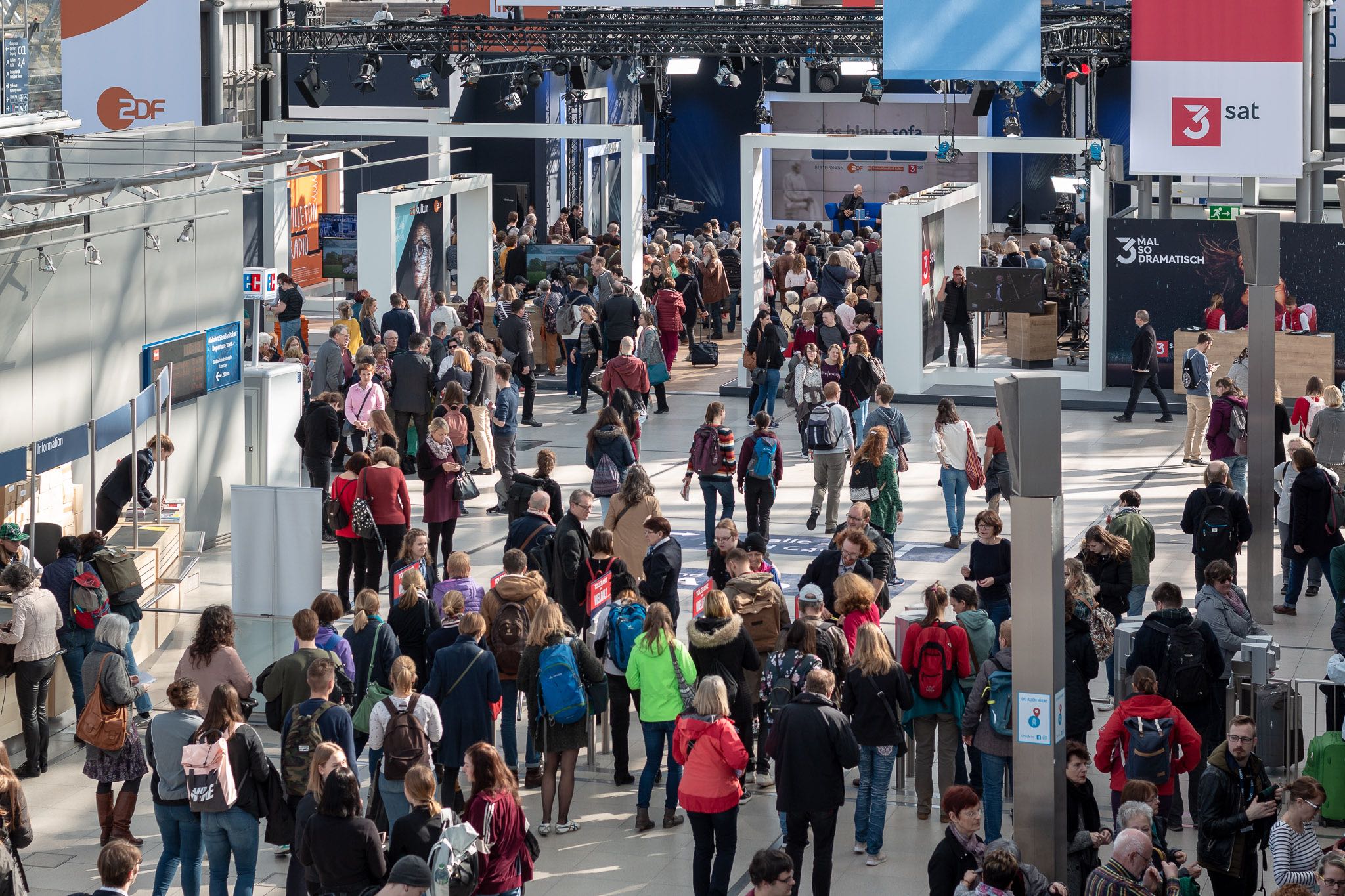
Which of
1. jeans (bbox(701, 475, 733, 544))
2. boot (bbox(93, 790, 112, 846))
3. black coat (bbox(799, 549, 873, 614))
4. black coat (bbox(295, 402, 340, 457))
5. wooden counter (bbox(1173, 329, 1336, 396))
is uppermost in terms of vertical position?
wooden counter (bbox(1173, 329, 1336, 396))

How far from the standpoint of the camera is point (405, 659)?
350 inches

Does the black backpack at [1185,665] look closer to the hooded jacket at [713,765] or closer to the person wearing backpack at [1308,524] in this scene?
the hooded jacket at [713,765]

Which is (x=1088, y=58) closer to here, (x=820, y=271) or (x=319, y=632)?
(x=820, y=271)

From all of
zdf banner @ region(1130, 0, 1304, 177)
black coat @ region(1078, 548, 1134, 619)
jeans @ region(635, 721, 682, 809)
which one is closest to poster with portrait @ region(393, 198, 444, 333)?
zdf banner @ region(1130, 0, 1304, 177)

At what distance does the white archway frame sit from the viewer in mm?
22516

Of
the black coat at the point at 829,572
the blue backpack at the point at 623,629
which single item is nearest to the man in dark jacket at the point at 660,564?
the black coat at the point at 829,572

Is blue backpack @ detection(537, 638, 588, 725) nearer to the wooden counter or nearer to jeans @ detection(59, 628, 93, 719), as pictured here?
jeans @ detection(59, 628, 93, 719)

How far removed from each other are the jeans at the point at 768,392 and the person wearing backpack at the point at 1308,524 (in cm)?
704

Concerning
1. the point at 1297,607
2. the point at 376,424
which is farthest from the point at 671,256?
the point at 1297,607

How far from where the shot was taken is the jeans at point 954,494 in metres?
15.4

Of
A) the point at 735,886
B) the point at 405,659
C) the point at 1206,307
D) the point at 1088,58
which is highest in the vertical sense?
the point at 1088,58

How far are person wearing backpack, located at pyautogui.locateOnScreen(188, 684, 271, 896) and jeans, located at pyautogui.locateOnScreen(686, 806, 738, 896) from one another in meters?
1.91

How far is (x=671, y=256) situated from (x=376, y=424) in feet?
37.8

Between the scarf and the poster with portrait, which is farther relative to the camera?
the poster with portrait
